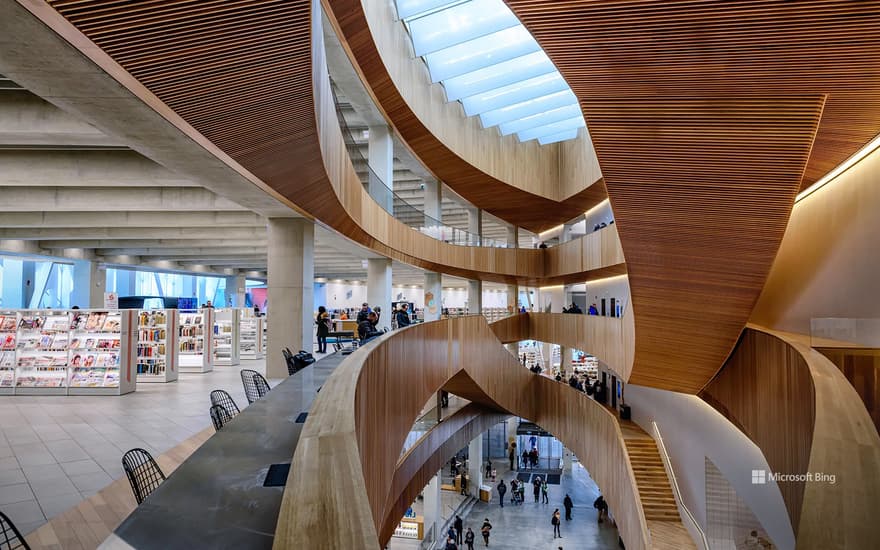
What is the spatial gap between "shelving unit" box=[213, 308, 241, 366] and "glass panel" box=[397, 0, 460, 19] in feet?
33.5

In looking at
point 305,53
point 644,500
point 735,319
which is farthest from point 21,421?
point 644,500

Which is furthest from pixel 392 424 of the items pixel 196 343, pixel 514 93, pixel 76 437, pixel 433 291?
pixel 433 291

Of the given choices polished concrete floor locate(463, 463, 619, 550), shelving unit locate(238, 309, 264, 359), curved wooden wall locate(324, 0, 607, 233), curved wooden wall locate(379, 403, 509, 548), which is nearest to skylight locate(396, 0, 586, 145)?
curved wooden wall locate(324, 0, 607, 233)

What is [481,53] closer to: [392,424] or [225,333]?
[392,424]

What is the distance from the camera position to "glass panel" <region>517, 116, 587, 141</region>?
1844cm

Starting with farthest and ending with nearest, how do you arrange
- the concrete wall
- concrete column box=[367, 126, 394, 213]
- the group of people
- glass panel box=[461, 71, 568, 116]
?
the group of people, glass panel box=[461, 71, 568, 116], concrete column box=[367, 126, 394, 213], the concrete wall

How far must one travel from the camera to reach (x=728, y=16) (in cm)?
310

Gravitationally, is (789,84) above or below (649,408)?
above

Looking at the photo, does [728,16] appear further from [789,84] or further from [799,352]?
[799,352]

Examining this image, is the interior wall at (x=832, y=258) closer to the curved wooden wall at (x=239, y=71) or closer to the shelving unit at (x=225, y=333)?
the curved wooden wall at (x=239, y=71)

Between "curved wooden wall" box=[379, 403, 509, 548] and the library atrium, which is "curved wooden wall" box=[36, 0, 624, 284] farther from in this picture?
"curved wooden wall" box=[379, 403, 509, 548]

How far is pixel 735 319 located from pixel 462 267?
11.6 m

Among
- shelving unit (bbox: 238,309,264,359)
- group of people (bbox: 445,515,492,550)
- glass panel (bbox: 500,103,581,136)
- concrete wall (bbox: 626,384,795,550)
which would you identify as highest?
glass panel (bbox: 500,103,581,136)

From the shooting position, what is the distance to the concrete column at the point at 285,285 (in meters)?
10.3
